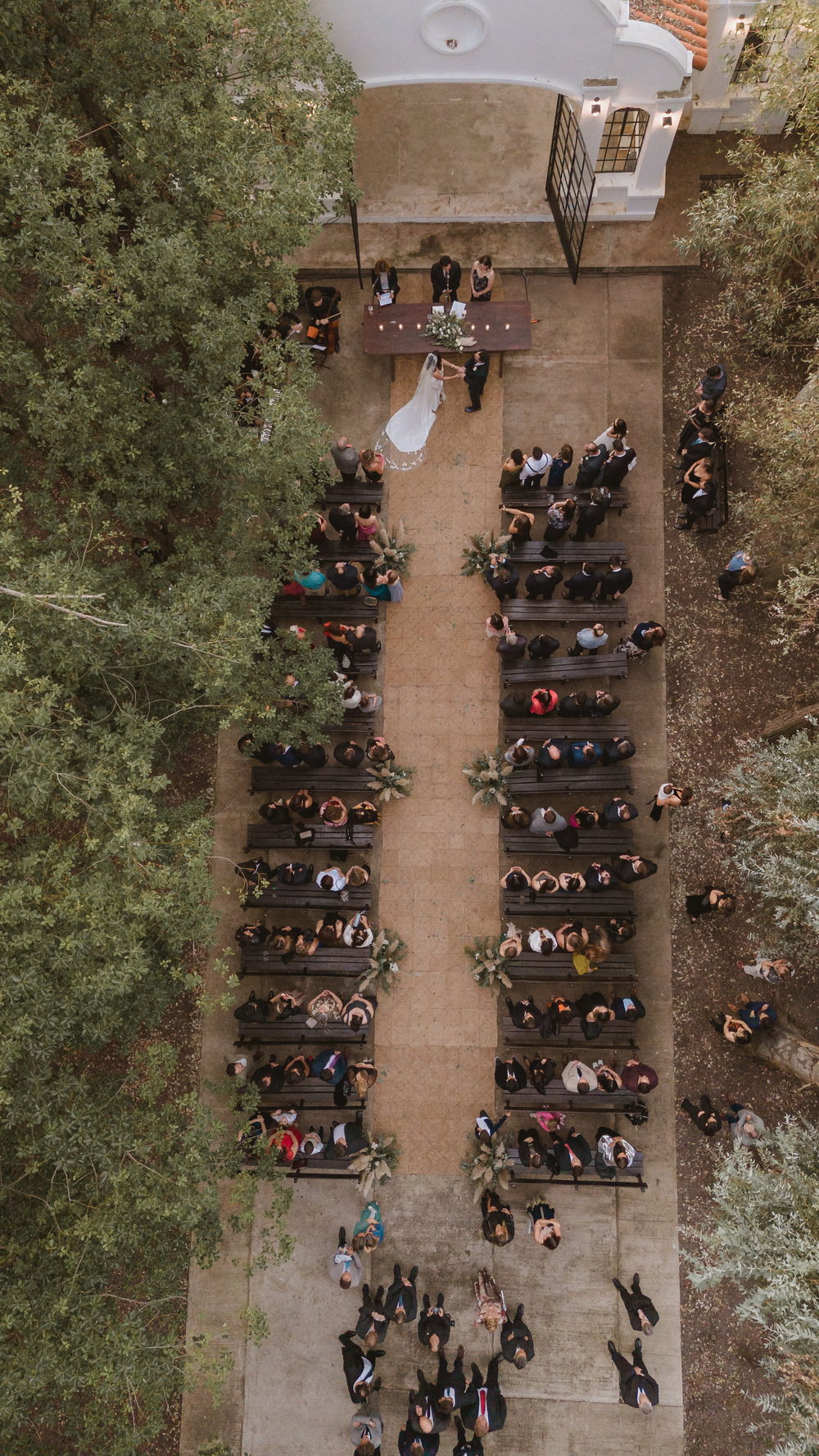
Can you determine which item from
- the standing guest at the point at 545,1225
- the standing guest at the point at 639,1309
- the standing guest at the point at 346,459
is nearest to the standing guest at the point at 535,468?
the standing guest at the point at 346,459

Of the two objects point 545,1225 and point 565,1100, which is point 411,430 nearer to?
point 565,1100

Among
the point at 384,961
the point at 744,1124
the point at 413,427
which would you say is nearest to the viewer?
the point at 744,1124

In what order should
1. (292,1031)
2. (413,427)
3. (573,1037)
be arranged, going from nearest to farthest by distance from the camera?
(573,1037)
(292,1031)
(413,427)

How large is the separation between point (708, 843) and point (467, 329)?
8.52 m

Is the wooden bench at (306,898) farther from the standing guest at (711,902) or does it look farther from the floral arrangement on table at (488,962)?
the floral arrangement on table at (488,962)

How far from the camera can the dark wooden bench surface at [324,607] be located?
12.3 meters

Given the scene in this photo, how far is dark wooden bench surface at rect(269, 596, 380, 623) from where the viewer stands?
12258 millimetres

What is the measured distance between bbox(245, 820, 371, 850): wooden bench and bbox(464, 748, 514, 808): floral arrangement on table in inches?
66.4

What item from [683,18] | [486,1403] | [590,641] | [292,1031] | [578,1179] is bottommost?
[486,1403]

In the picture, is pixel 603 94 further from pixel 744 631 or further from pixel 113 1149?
pixel 113 1149

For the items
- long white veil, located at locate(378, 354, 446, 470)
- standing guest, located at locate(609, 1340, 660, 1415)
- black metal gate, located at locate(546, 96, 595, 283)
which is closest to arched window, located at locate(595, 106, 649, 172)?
black metal gate, located at locate(546, 96, 595, 283)

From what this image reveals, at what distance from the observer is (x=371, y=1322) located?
35.8ft

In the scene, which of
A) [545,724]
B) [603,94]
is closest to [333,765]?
[545,724]

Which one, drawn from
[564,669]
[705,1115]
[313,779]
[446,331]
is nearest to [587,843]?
[564,669]
